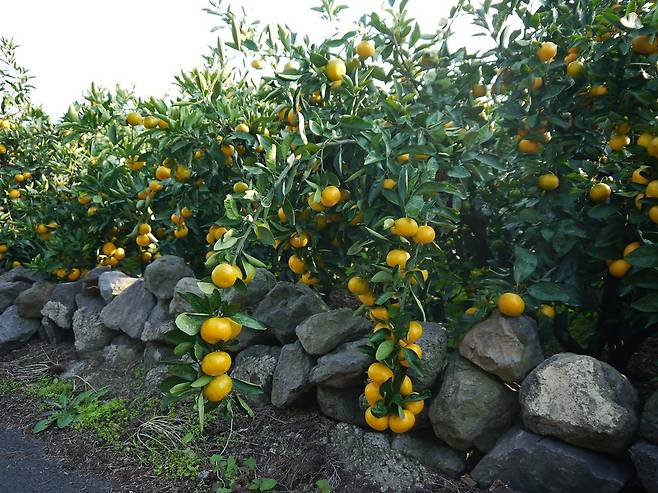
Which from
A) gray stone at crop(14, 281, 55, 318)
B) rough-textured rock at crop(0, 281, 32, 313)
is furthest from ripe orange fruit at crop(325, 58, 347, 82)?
rough-textured rock at crop(0, 281, 32, 313)

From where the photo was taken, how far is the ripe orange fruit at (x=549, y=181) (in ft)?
7.47

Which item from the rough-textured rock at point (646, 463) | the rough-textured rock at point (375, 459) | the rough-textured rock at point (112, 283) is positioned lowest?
the rough-textured rock at point (375, 459)

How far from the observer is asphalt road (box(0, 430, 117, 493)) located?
8.20 feet

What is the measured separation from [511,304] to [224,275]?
1.24 meters

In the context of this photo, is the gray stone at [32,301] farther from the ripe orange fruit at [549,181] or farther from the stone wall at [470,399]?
the ripe orange fruit at [549,181]

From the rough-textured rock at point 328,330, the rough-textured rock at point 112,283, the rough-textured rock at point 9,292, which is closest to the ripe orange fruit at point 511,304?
the rough-textured rock at point 328,330

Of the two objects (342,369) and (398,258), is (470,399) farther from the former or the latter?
(398,258)

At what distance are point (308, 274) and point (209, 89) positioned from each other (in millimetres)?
1268

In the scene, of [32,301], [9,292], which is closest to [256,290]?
[32,301]

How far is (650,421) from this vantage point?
1.83m

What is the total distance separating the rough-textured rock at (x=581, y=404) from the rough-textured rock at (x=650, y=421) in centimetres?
3

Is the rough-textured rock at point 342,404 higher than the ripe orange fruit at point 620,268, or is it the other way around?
the ripe orange fruit at point 620,268

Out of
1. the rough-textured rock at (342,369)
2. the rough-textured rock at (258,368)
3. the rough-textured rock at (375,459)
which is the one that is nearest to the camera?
the rough-textured rock at (375,459)

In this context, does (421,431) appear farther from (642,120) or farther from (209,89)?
(209,89)
